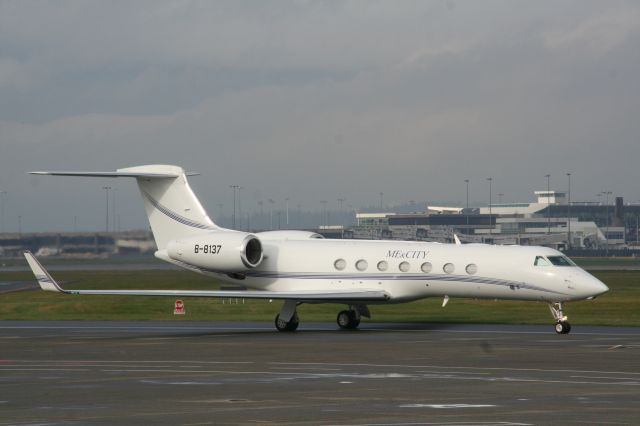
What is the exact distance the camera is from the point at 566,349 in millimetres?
26734

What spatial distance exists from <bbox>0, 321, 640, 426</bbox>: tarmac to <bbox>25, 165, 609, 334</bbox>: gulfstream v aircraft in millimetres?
1245

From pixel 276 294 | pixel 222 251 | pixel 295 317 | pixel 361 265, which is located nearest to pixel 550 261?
pixel 361 265

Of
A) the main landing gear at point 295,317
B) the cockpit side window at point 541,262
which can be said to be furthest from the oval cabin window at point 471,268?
the main landing gear at point 295,317

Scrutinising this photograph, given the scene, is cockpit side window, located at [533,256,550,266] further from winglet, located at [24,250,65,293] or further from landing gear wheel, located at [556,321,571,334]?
winglet, located at [24,250,65,293]

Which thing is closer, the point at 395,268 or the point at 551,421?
the point at 551,421

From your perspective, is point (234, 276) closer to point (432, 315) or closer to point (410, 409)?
point (432, 315)

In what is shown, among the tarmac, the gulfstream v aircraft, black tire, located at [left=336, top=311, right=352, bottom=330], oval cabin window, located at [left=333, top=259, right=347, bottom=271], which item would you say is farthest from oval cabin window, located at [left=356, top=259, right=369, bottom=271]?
the tarmac

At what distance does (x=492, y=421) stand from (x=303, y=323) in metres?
25.9

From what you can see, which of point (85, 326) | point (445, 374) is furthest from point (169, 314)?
point (445, 374)

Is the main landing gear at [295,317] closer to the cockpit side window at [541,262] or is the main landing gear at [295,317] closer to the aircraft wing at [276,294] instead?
the aircraft wing at [276,294]

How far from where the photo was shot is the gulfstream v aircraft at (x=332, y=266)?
108ft

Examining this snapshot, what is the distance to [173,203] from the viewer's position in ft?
125

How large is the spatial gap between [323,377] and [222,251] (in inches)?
615

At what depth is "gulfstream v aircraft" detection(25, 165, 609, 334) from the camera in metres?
33.1
